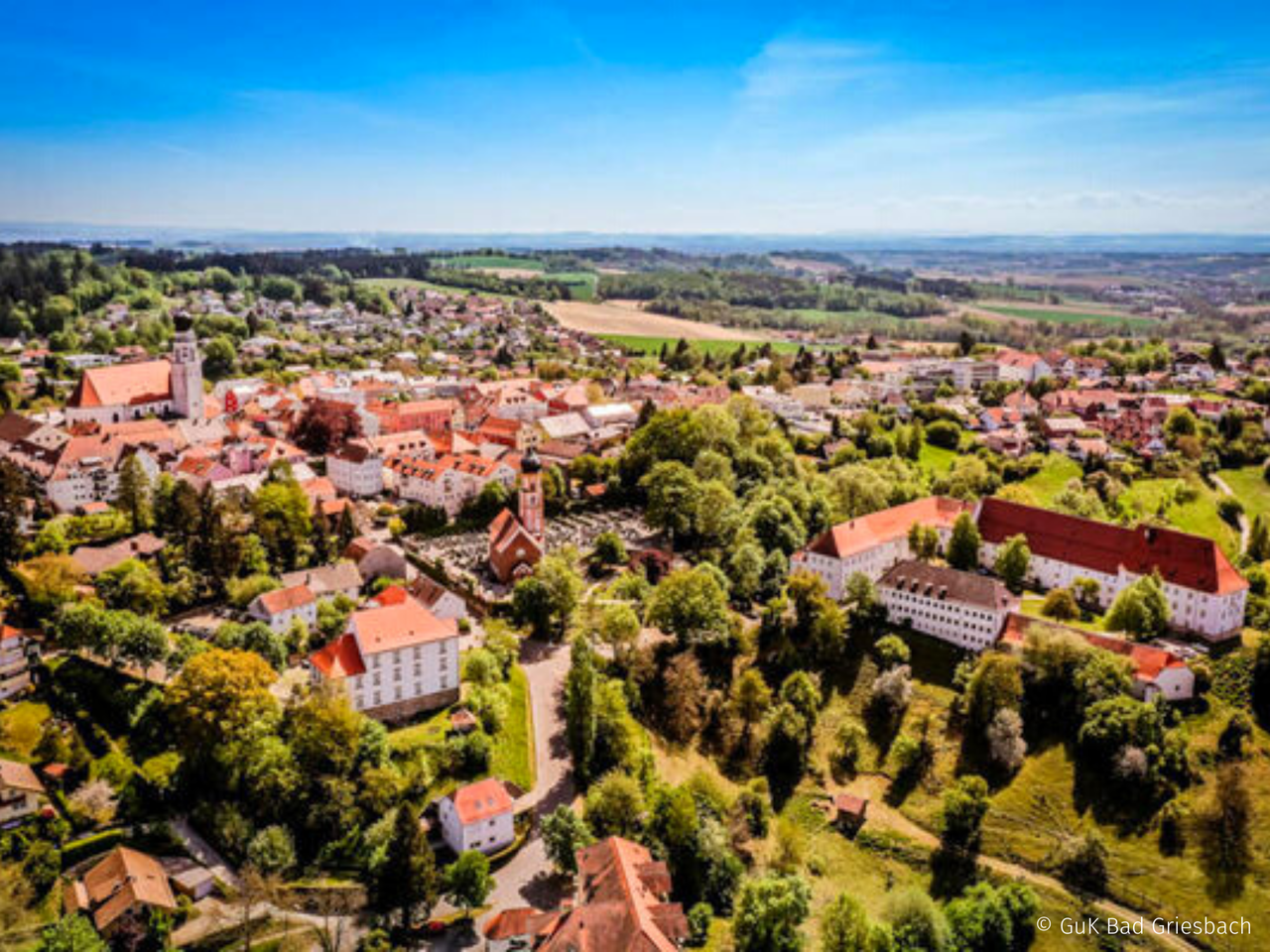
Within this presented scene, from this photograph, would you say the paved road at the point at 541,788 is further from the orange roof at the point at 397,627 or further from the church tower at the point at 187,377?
the church tower at the point at 187,377

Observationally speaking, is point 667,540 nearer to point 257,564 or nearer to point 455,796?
point 257,564

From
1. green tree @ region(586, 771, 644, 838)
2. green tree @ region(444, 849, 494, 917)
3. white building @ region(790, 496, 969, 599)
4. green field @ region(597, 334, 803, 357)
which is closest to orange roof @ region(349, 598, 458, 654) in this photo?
green tree @ region(586, 771, 644, 838)

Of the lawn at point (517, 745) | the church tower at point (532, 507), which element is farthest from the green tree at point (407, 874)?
the church tower at point (532, 507)

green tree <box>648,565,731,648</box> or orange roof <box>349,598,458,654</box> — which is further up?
Result: orange roof <box>349,598,458,654</box>

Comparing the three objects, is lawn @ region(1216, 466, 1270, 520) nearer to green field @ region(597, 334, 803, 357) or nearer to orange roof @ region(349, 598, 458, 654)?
orange roof @ region(349, 598, 458, 654)

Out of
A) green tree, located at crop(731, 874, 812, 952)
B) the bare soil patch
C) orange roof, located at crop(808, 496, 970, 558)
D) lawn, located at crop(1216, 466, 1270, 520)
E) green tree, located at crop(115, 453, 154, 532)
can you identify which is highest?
the bare soil patch

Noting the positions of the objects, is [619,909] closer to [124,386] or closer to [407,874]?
[407,874]
